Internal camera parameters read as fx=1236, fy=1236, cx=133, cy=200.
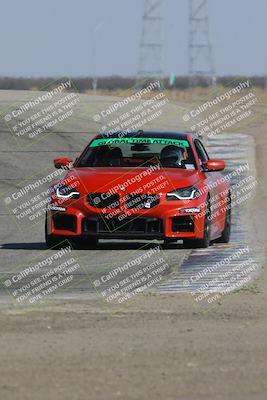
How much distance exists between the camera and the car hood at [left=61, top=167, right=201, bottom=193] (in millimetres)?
14164

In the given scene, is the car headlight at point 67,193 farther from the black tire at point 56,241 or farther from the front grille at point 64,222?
the black tire at point 56,241

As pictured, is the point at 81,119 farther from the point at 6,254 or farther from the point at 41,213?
the point at 6,254

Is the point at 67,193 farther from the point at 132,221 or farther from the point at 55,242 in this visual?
the point at 132,221

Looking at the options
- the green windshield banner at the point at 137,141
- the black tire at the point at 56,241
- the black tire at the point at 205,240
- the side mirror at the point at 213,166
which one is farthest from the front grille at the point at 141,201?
the green windshield banner at the point at 137,141

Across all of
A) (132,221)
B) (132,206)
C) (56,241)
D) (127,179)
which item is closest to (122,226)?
(132,221)

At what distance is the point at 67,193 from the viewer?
14266 millimetres

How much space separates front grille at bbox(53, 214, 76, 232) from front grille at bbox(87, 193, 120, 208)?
294 mm

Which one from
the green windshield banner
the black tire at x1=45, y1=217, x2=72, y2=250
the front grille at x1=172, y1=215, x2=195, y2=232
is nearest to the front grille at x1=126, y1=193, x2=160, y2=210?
the front grille at x1=172, y1=215, x2=195, y2=232

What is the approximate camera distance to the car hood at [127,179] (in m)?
14.2

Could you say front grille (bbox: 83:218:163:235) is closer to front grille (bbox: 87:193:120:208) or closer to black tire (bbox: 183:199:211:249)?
front grille (bbox: 87:193:120:208)

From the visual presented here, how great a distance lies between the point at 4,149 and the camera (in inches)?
1147

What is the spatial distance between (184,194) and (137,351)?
6.95 metres

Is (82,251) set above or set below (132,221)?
below

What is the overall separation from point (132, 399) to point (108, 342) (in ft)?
4.96
